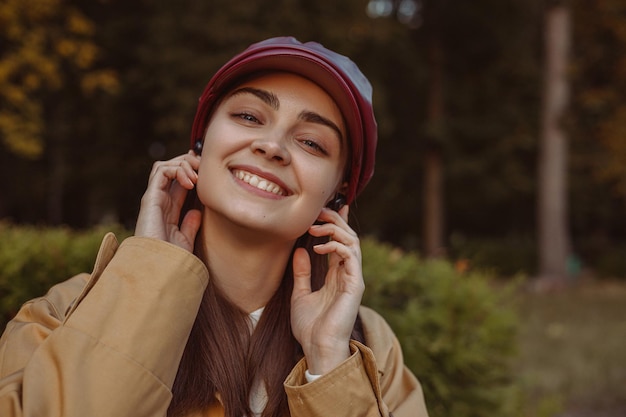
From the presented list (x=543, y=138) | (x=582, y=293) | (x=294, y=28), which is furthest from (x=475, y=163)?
(x=294, y=28)

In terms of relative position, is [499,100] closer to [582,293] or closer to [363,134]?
[582,293]

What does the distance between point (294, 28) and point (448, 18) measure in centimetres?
656

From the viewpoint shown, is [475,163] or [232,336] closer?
[232,336]

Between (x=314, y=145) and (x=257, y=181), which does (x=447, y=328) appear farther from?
(x=257, y=181)

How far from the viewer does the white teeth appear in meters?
1.96

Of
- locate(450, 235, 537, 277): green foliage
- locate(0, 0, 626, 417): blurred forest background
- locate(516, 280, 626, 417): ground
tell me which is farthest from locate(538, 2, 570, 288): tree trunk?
locate(450, 235, 537, 277): green foliage

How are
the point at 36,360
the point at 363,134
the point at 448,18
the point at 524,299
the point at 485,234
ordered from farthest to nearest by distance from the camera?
the point at 485,234
the point at 448,18
the point at 524,299
the point at 363,134
the point at 36,360

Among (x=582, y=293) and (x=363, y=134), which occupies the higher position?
(x=363, y=134)

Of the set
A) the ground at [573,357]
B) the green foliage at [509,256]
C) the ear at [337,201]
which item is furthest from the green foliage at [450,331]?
the green foliage at [509,256]

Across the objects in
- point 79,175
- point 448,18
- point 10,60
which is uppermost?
point 448,18

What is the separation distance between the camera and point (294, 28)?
13.9 metres

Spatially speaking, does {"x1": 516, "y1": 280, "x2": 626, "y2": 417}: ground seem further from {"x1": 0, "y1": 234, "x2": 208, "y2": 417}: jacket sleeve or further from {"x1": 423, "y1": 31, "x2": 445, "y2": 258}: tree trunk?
{"x1": 423, "y1": 31, "x2": 445, "y2": 258}: tree trunk

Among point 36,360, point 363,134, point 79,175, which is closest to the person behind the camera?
point 36,360

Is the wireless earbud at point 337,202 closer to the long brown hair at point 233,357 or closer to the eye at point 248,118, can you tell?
the long brown hair at point 233,357
